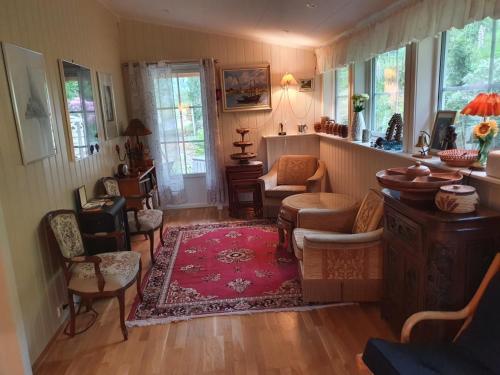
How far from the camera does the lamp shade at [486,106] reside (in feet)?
6.29

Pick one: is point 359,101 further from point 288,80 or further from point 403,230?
point 403,230

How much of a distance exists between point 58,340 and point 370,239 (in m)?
2.30

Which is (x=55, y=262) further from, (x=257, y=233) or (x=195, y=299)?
(x=257, y=233)

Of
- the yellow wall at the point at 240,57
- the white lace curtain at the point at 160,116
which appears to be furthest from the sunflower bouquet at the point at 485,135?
the white lace curtain at the point at 160,116

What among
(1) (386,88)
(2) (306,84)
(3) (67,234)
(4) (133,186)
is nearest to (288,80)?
(2) (306,84)

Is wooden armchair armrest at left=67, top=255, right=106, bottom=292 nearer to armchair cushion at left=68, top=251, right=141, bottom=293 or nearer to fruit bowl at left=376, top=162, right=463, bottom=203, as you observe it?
armchair cushion at left=68, top=251, right=141, bottom=293

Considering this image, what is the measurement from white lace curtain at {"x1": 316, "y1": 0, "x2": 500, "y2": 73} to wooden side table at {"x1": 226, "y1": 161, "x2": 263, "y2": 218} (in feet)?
5.78

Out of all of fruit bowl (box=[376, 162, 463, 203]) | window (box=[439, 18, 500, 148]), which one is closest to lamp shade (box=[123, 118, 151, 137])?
fruit bowl (box=[376, 162, 463, 203])

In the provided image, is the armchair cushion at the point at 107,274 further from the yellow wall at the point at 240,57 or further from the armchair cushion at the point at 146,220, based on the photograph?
the yellow wall at the point at 240,57

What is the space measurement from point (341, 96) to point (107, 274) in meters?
3.71

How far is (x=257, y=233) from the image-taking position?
4.44 m

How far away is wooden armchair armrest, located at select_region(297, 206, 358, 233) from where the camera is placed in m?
3.18

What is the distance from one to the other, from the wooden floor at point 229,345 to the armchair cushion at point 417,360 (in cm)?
57

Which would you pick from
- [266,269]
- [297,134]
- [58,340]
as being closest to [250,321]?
[266,269]
